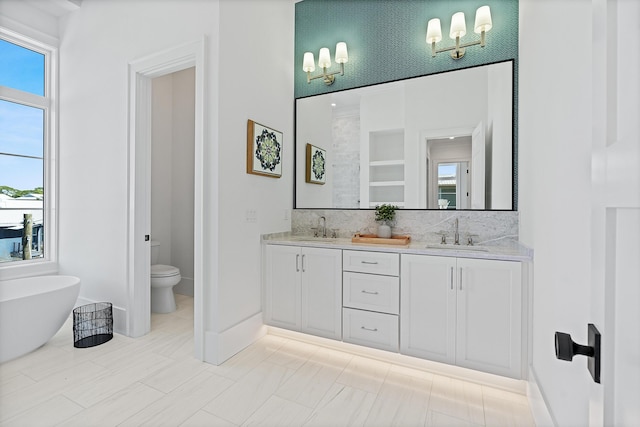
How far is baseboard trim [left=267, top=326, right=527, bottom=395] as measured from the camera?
190cm

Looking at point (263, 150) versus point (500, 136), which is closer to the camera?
point (500, 136)

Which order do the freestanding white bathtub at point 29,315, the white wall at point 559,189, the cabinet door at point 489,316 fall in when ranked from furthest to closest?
the freestanding white bathtub at point 29,315 < the cabinet door at point 489,316 < the white wall at point 559,189

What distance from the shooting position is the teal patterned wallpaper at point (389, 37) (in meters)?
2.35

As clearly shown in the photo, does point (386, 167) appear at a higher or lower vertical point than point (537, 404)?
higher

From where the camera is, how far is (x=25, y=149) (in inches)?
119

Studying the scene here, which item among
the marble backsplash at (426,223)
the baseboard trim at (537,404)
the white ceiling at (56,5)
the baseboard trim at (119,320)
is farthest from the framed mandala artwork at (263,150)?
the baseboard trim at (537,404)

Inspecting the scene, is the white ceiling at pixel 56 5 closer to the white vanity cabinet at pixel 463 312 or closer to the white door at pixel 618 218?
the white vanity cabinet at pixel 463 312

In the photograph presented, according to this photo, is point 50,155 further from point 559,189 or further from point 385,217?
point 559,189

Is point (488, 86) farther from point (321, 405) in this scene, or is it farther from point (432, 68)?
point (321, 405)

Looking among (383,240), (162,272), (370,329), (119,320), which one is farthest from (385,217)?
(119,320)

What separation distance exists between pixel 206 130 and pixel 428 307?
200 cm

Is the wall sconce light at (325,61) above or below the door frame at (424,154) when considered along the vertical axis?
above

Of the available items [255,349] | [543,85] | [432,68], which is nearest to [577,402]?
[543,85]

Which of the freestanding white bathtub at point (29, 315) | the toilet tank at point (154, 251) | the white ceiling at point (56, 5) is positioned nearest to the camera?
the freestanding white bathtub at point (29, 315)
